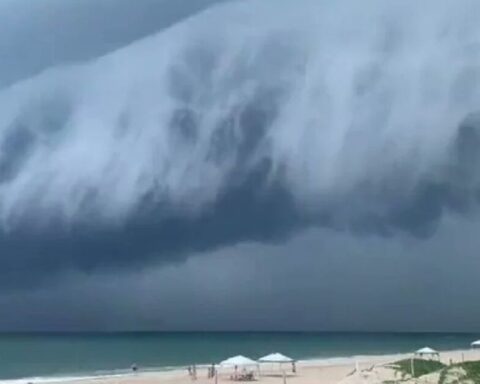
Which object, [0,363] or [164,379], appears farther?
[0,363]

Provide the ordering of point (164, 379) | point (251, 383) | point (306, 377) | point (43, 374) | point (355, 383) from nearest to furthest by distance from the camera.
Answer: point (355, 383)
point (251, 383)
point (306, 377)
point (164, 379)
point (43, 374)

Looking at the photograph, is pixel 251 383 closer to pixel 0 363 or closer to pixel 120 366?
pixel 120 366

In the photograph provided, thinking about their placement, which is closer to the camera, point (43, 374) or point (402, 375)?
point (402, 375)

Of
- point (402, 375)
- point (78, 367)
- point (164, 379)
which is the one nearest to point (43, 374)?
point (78, 367)

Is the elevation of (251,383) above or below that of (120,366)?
below

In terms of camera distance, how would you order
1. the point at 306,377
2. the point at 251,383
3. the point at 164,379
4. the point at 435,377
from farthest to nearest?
the point at 164,379 < the point at 306,377 < the point at 251,383 < the point at 435,377

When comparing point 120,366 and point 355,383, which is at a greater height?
point 120,366

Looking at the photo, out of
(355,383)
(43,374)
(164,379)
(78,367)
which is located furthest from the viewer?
(78,367)

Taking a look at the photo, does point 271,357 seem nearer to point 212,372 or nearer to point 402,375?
point 212,372

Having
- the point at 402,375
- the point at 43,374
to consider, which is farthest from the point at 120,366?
the point at 402,375
